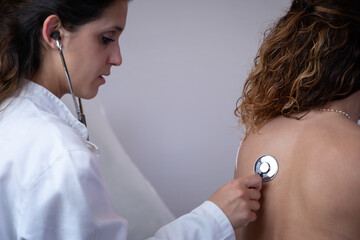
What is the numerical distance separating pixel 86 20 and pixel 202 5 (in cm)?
126

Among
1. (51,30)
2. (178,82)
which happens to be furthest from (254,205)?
(178,82)

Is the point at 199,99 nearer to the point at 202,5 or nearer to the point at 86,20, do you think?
the point at 202,5

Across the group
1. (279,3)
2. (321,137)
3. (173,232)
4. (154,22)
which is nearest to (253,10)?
(279,3)

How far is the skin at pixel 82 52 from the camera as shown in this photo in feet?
3.22

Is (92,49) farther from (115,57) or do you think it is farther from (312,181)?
(312,181)

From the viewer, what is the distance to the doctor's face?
99 cm

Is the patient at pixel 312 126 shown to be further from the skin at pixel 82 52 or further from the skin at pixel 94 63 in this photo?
the skin at pixel 82 52

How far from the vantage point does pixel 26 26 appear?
988mm

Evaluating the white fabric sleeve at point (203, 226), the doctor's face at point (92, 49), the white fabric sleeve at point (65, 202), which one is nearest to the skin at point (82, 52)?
the doctor's face at point (92, 49)

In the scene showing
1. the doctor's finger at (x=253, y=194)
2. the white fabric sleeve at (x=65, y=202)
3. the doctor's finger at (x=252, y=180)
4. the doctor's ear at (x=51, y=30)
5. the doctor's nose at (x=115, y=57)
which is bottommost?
the doctor's finger at (x=253, y=194)

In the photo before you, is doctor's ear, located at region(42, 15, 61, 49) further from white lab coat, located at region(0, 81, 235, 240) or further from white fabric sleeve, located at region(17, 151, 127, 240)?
white fabric sleeve, located at region(17, 151, 127, 240)

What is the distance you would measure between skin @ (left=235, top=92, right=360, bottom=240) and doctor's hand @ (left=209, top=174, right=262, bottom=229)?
67mm

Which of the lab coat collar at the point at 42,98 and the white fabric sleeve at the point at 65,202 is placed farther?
the lab coat collar at the point at 42,98

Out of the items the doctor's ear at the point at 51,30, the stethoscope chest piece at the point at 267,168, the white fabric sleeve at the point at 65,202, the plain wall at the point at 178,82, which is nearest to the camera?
the white fabric sleeve at the point at 65,202
